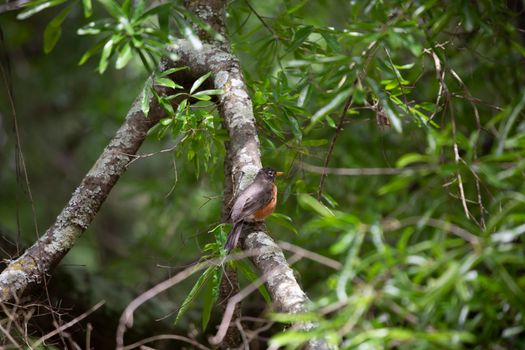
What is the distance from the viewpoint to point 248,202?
3559 millimetres

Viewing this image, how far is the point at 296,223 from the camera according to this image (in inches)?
233

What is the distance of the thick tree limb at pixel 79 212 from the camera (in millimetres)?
3137

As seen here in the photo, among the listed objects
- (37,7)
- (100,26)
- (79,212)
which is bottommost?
(79,212)

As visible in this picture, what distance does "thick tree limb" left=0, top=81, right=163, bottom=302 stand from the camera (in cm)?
314

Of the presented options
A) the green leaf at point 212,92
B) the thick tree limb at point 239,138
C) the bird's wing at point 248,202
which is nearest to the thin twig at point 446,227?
the thick tree limb at point 239,138

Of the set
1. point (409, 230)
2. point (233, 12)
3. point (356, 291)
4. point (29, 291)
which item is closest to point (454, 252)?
point (409, 230)

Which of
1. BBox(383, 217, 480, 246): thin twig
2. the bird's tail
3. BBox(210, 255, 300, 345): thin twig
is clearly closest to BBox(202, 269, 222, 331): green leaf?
the bird's tail

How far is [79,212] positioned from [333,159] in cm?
274

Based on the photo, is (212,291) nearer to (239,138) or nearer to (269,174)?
(239,138)

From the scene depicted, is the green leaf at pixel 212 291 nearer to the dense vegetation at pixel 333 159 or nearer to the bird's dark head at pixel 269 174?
the dense vegetation at pixel 333 159

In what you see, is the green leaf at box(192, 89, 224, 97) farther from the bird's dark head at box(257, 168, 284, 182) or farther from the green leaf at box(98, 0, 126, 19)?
the green leaf at box(98, 0, 126, 19)

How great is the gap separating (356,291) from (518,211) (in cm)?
63

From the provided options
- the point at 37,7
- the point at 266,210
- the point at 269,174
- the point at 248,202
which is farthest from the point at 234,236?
the point at 37,7

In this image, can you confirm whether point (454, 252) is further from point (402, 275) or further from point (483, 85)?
point (483, 85)
